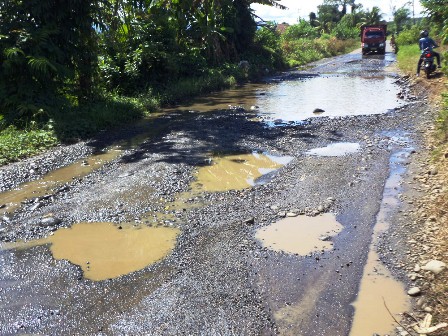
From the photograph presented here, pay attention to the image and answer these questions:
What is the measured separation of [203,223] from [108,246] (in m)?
1.17

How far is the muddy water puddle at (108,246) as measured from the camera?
458 centimetres

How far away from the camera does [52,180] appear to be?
745cm

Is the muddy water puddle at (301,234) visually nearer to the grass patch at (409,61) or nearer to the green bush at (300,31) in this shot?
the grass patch at (409,61)

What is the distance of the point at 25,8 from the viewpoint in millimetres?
11688

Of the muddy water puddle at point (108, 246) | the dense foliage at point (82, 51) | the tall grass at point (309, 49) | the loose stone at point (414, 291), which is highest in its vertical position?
the dense foliage at point (82, 51)

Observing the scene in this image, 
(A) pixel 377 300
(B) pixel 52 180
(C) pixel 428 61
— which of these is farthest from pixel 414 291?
(C) pixel 428 61

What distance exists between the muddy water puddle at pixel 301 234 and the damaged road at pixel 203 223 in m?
0.07

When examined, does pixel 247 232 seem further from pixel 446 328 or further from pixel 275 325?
pixel 446 328

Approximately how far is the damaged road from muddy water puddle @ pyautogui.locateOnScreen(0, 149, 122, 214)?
0.14ft

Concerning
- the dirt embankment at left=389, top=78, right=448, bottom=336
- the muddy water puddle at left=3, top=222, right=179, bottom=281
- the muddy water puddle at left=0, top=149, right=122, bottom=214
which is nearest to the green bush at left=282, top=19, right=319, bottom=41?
the muddy water puddle at left=0, top=149, right=122, bottom=214

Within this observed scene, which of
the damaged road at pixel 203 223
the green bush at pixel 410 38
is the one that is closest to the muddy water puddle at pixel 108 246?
the damaged road at pixel 203 223

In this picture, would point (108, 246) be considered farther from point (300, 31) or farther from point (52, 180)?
point (300, 31)

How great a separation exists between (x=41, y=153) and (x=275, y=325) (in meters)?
7.23

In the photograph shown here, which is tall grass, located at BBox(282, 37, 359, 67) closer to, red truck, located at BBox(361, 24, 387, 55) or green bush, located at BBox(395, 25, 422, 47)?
red truck, located at BBox(361, 24, 387, 55)
